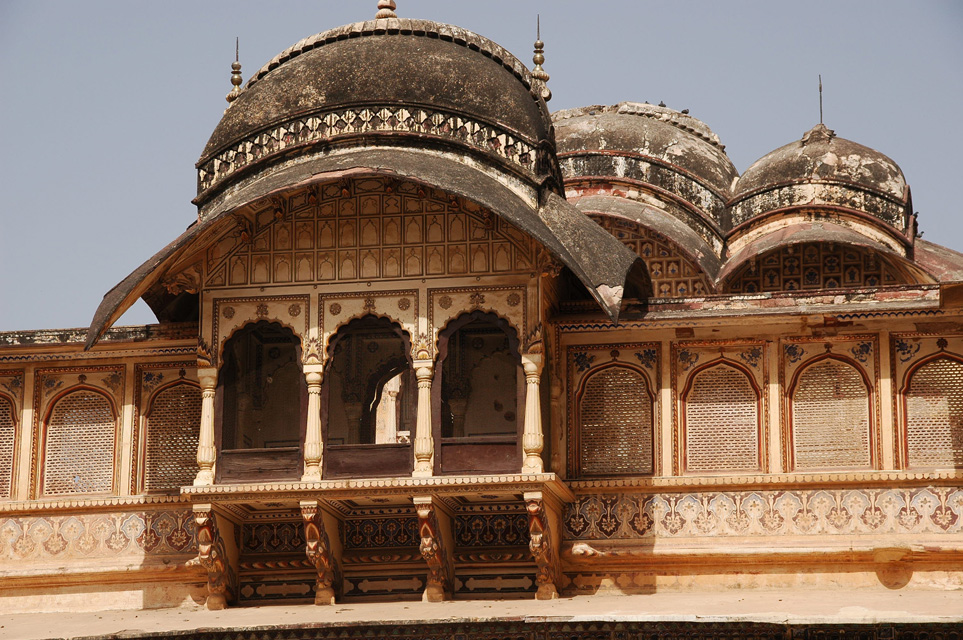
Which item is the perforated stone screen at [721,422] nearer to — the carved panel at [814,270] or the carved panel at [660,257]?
the carved panel at [814,270]

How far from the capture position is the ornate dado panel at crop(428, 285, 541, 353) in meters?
15.2

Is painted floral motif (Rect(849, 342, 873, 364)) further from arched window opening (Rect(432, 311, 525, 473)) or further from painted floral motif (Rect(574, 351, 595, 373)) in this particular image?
arched window opening (Rect(432, 311, 525, 473))

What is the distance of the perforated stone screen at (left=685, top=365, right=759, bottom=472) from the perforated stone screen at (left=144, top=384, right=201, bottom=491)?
A: 15.1 ft

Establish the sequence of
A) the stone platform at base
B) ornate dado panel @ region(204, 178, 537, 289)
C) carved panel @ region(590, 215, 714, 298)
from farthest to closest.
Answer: carved panel @ region(590, 215, 714, 298) < ornate dado panel @ region(204, 178, 537, 289) < the stone platform at base

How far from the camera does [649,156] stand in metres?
20.6

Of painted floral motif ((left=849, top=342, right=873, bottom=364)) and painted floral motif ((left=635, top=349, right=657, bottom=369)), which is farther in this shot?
painted floral motif ((left=635, top=349, right=657, bottom=369))

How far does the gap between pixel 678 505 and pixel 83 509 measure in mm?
5523

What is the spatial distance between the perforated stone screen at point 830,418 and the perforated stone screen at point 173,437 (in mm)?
5541

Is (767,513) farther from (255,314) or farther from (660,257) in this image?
(660,257)

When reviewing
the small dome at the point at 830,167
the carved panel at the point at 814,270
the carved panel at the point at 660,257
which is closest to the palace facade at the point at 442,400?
the carved panel at the point at 660,257

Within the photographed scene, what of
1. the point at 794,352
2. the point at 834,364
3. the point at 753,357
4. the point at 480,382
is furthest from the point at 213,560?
the point at 834,364

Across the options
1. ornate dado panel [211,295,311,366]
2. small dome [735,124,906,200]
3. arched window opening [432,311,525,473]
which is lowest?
arched window opening [432,311,525,473]

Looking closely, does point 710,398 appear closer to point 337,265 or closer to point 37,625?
point 337,265

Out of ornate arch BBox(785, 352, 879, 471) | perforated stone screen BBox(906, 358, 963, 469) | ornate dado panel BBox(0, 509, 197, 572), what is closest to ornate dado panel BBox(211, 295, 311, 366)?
ornate dado panel BBox(0, 509, 197, 572)
